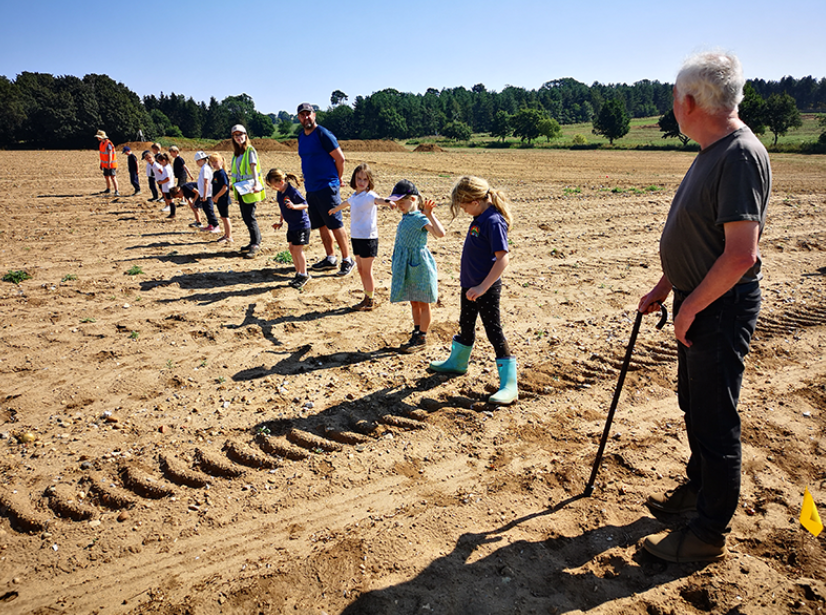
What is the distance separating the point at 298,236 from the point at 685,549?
6337 millimetres

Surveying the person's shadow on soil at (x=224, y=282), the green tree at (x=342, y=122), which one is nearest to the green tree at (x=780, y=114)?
the person's shadow on soil at (x=224, y=282)

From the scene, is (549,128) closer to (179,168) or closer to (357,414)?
(179,168)

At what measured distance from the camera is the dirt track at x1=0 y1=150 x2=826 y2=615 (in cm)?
288

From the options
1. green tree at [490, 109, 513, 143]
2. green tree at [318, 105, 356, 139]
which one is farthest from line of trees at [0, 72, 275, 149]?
green tree at [490, 109, 513, 143]

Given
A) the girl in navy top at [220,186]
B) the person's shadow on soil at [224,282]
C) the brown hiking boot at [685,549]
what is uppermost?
the girl in navy top at [220,186]

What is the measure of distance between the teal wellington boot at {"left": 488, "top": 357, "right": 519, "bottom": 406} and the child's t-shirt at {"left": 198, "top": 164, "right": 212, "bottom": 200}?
875cm

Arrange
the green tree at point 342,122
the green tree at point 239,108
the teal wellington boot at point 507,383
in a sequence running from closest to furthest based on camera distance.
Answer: the teal wellington boot at point 507,383 → the green tree at point 239,108 → the green tree at point 342,122

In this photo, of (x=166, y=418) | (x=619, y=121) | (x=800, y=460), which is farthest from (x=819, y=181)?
(x=619, y=121)

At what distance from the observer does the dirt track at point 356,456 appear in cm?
288

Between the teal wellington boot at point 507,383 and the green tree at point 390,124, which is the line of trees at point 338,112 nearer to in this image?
the green tree at point 390,124

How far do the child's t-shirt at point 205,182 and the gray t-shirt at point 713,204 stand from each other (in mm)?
10180

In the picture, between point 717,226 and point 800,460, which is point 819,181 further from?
point 717,226

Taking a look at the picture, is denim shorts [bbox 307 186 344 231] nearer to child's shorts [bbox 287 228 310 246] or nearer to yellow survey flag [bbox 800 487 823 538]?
child's shorts [bbox 287 228 310 246]

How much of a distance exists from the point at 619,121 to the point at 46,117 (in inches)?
2962
